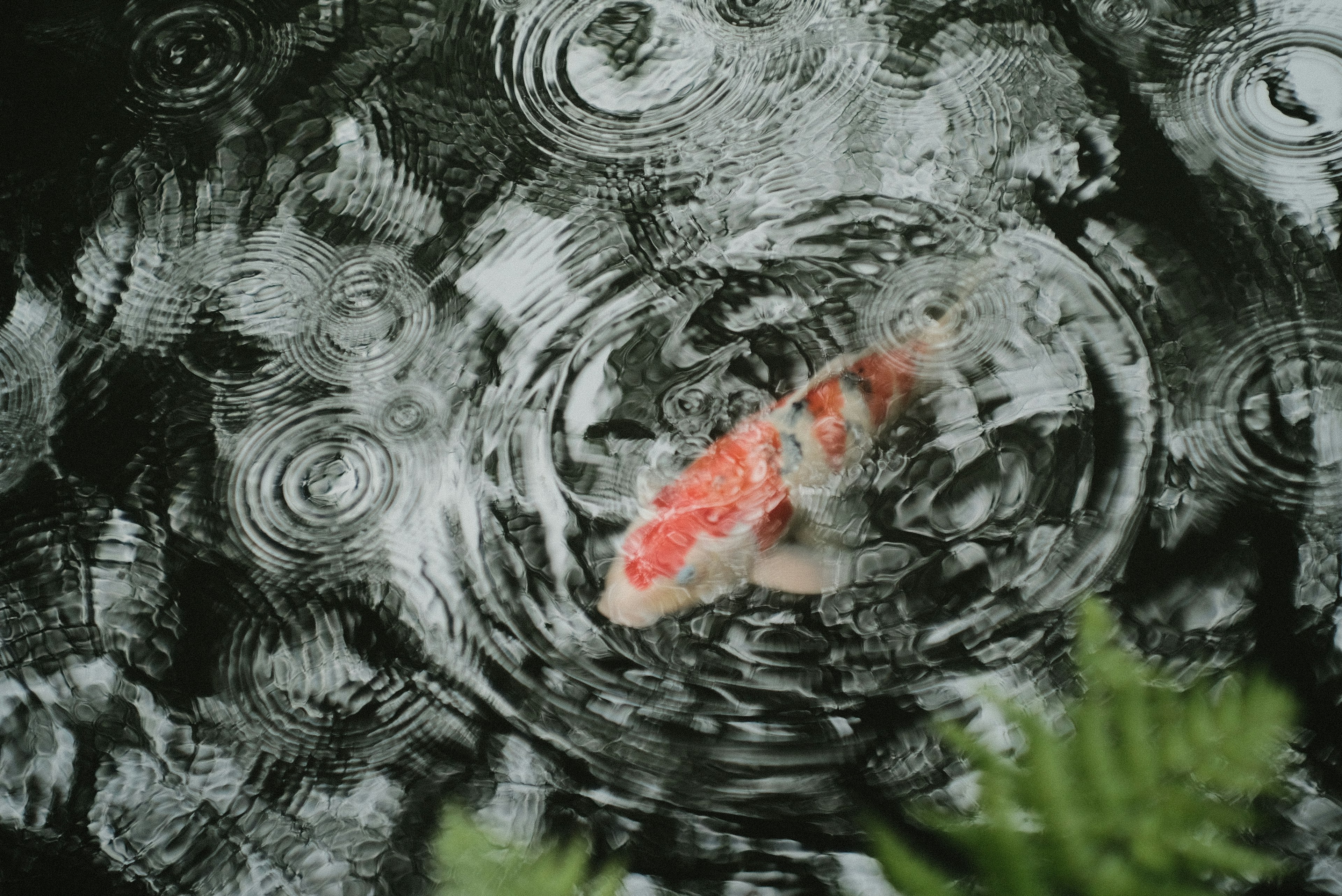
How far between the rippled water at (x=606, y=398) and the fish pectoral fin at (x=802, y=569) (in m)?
0.03

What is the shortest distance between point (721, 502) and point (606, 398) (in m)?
0.32

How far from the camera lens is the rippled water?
1.54 metres

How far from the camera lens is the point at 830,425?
177 cm

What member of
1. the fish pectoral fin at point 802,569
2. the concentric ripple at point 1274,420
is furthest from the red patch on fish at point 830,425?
the concentric ripple at point 1274,420

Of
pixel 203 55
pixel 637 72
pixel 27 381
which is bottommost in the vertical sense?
pixel 27 381

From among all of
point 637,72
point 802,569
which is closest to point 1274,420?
point 802,569

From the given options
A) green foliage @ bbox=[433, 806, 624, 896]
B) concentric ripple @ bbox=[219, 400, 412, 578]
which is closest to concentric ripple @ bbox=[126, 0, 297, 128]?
concentric ripple @ bbox=[219, 400, 412, 578]

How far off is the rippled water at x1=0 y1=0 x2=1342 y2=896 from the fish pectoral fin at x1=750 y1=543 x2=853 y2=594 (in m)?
0.03

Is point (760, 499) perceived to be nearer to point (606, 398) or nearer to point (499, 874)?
point (606, 398)

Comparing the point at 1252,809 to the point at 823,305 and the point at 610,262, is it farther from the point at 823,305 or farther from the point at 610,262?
the point at 610,262

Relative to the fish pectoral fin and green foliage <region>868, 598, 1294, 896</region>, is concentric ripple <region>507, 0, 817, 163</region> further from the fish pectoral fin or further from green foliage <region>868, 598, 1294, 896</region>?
green foliage <region>868, 598, 1294, 896</region>

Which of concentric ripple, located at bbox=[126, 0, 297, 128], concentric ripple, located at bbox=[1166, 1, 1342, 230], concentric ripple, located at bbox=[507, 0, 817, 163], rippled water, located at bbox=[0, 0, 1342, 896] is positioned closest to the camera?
rippled water, located at bbox=[0, 0, 1342, 896]

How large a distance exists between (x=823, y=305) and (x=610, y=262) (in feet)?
1.50

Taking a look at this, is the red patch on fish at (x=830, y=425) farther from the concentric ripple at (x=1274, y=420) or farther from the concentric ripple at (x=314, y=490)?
the concentric ripple at (x=314, y=490)
